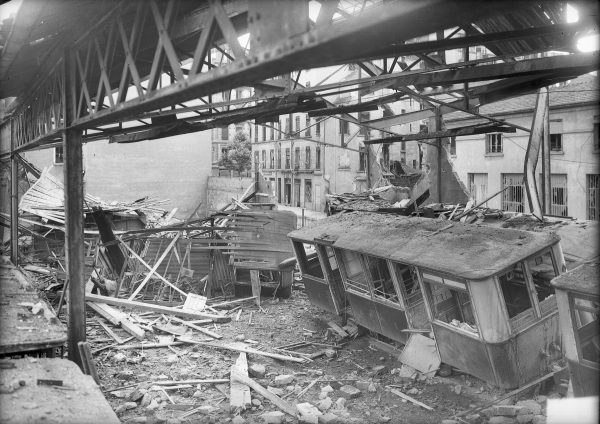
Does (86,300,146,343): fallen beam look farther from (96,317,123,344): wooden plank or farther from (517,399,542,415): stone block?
(517,399,542,415): stone block

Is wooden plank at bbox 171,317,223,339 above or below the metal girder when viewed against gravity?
below

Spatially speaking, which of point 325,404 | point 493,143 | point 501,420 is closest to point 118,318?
point 325,404

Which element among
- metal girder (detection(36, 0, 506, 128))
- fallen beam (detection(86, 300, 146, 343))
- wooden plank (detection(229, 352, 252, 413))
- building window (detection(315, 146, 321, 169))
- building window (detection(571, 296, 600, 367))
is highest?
building window (detection(315, 146, 321, 169))

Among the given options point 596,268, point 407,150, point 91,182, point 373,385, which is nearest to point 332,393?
point 373,385

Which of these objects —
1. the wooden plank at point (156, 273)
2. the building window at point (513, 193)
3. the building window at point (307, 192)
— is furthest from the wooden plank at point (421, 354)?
the building window at point (307, 192)

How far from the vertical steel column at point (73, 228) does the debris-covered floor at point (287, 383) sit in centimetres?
120

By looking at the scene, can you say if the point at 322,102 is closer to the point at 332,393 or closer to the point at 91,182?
the point at 332,393

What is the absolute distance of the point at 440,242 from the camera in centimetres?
888

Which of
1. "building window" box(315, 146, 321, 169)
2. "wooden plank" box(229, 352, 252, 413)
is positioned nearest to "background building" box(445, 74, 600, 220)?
"wooden plank" box(229, 352, 252, 413)

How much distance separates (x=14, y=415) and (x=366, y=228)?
7524 mm

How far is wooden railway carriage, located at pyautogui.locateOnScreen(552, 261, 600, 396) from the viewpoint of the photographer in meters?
5.99

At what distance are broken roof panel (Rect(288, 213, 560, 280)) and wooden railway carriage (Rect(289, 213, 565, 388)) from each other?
15mm

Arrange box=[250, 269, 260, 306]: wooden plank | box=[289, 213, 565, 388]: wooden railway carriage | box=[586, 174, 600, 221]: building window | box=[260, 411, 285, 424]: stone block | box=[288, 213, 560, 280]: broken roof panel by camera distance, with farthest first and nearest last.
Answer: box=[586, 174, 600, 221]: building window, box=[250, 269, 260, 306]: wooden plank, box=[288, 213, 560, 280]: broken roof panel, box=[260, 411, 285, 424]: stone block, box=[289, 213, 565, 388]: wooden railway carriage

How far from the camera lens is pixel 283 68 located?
3.40 meters
